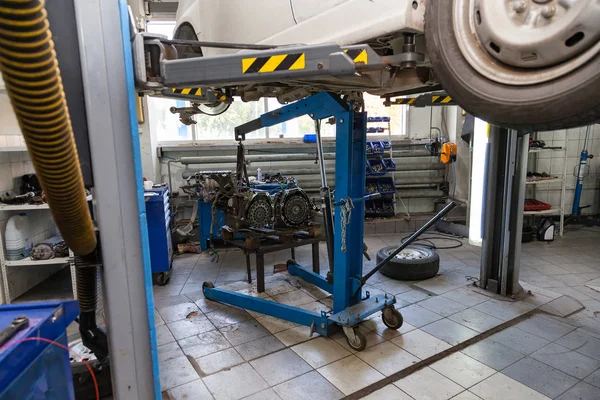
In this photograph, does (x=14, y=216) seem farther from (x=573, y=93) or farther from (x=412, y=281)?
(x=573, y=93)

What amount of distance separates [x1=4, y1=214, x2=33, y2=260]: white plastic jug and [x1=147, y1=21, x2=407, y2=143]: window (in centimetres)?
258

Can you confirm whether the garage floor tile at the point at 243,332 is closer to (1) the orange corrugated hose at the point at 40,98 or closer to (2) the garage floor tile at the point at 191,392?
(2) the garage floor tile at the point at 191,392

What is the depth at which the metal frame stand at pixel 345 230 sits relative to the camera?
2.61 meters

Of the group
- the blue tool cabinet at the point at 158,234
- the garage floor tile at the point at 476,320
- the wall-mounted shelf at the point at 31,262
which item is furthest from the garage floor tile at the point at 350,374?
the wall-mounted shelf at the point at 31,262

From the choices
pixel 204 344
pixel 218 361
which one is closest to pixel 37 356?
pixel 218 361

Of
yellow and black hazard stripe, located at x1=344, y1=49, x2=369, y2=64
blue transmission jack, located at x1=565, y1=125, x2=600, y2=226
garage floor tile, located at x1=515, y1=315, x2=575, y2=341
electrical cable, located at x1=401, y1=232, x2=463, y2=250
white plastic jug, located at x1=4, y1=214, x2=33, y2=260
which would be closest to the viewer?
yellow and black hazard stripe, located at x1=344, y1=49, x2=369, y2=64

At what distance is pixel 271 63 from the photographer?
145 centimetres

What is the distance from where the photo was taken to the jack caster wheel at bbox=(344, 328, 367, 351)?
8.55 ft

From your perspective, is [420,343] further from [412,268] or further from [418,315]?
[412,268]

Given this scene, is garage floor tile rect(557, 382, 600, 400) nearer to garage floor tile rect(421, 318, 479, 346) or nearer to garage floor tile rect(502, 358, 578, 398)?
garage floor tile rect(502, 358, 578, 398)

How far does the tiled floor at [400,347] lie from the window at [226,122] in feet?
9.40

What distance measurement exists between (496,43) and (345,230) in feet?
5.59

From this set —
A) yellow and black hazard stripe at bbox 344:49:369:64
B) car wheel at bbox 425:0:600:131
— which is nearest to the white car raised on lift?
car wheel at bbox 425:0:600:131

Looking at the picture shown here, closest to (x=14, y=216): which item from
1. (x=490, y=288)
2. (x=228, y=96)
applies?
(x=228, y=96)
